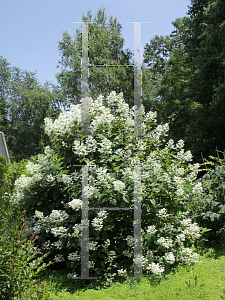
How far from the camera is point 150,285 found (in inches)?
119

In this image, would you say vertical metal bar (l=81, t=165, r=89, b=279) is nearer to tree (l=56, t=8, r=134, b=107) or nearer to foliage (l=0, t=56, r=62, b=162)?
tree (l=56, t=8, r=134, b=107)

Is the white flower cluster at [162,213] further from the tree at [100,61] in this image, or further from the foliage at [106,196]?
the tree at [100,61]

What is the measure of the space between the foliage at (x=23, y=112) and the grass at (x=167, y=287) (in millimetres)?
22076

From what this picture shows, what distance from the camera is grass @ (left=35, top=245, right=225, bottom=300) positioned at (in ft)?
9.11

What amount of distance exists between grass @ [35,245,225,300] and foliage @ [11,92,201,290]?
15 centimetres

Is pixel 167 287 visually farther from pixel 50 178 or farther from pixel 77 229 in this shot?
pixel 50 178

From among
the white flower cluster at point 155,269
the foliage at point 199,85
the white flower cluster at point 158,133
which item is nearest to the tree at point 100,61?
the foliage at point 199,85

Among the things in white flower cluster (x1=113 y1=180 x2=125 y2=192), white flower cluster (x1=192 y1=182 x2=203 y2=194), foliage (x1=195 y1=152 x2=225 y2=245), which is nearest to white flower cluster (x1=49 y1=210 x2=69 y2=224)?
white flower cluster (x1=113 y1=180 x2=125 y2=192)

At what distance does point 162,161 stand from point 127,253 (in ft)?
5.31

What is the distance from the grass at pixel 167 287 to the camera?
9.11ft

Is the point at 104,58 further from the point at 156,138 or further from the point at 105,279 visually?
the point at 105,279

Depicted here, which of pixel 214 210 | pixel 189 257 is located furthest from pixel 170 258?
pixel 214 210

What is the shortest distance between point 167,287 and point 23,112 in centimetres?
2704

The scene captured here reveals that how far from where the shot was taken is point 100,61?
18.6 m
